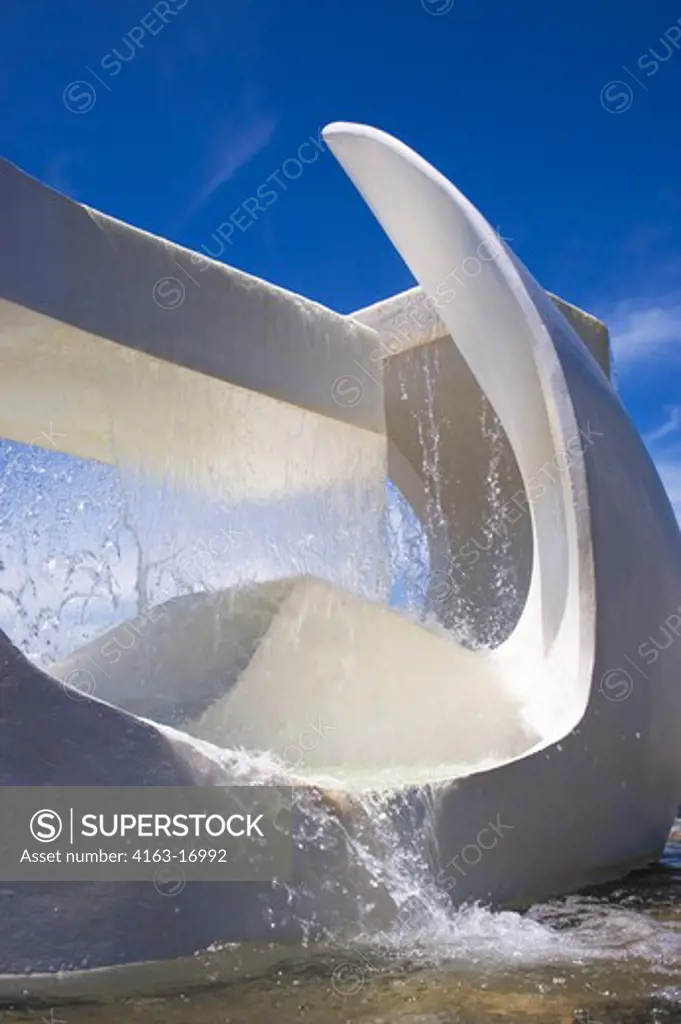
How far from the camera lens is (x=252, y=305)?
5.56 meters

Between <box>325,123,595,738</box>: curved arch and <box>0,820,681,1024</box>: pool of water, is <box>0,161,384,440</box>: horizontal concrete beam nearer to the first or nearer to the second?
<box>325,123,595,738</box>: curved arch

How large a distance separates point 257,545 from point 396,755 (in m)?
1.61

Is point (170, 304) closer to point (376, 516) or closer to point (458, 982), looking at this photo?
point (376, 516)

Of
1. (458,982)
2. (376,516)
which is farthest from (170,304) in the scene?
(458,982)

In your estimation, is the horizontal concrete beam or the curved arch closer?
the horizontal concrete beam

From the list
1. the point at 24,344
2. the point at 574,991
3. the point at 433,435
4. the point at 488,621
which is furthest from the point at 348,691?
the point at 574,991

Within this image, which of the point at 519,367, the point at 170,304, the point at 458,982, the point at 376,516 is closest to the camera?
the point at 458,982

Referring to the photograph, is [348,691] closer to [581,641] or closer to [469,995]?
[581,641]

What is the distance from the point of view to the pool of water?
9.31 ft

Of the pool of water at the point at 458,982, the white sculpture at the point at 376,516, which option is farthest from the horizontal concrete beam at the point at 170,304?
the pool of water at the point at 458,982

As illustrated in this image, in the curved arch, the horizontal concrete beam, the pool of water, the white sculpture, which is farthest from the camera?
the curved arch

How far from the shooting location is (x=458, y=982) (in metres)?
3.19

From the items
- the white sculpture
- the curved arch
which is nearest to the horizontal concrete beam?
the white sculpture

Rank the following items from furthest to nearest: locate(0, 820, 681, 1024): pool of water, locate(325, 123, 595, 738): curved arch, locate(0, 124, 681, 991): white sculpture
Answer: locate(325, 123, 595, 738): curved arch < locate(0, 124, 681, 991): white sculpture < locate(0, 820, 681, 1024): pool of water
